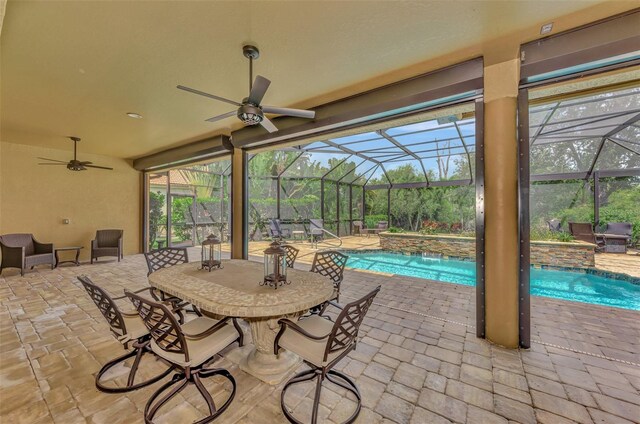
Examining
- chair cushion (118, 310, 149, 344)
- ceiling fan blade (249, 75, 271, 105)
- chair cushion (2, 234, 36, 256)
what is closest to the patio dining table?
chair cushion (118, 310, 149, 344)

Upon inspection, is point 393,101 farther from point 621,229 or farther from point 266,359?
point 621,229

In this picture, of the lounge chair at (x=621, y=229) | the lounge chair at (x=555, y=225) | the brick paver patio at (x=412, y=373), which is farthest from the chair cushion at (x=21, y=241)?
the lounge chair at (x=621, y=229)

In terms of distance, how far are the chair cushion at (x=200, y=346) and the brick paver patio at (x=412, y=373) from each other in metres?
0.41

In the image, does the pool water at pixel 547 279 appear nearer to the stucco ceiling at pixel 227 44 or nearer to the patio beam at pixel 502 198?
the patio beam at pixel 502 198

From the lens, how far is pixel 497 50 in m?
2.40

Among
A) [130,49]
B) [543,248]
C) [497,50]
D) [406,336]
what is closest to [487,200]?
[497,50]

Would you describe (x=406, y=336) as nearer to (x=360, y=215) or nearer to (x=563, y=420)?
(x=563, y=420)

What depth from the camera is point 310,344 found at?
1.74 meters

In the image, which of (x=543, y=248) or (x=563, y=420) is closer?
(x=563, y=420)

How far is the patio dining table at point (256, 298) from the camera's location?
1728 mm

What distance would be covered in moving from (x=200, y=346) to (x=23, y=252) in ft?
20.1

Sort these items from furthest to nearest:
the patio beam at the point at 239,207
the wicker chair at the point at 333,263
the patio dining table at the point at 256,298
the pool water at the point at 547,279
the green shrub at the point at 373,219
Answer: the green shrub at the point at 373,219, the patio beam at the point at 239,207, the pool water at the point at 547,279, the wicker chair at the point at 333,263, the patio dining table at the point at 256,298

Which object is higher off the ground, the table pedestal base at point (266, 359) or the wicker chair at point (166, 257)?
the wicker chair at point (166, 257)

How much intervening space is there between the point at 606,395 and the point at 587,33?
2.81m
